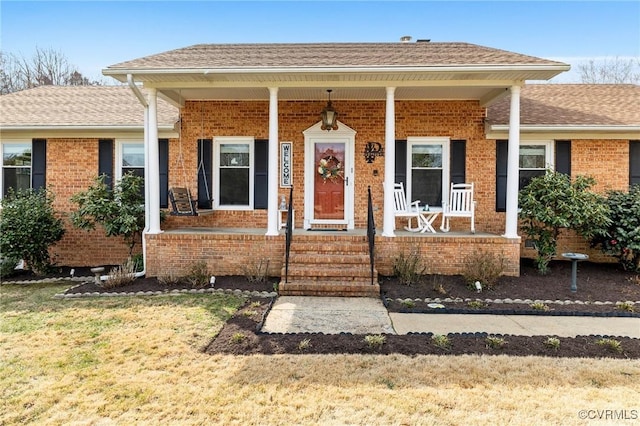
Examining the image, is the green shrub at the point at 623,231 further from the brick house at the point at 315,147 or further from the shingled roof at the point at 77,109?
the shingled roof at the point at 77,109

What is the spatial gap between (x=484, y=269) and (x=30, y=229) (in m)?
8.52

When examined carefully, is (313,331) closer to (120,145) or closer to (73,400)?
(73,400)

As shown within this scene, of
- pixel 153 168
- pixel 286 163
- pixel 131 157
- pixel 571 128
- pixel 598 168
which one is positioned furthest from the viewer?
pixel 131 157

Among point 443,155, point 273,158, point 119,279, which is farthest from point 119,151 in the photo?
point 443,155

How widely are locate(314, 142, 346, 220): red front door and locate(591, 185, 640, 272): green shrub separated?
5090mm

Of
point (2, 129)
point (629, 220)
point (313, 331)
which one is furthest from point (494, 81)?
point (2, 129)

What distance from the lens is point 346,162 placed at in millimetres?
8453

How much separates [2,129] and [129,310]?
594 centimetres

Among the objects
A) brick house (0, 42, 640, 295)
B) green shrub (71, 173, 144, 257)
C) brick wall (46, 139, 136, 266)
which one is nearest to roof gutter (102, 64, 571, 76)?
brick house (0, 42, 640, 295)

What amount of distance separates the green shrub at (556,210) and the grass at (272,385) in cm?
373

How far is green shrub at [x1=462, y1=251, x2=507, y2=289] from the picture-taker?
641cm

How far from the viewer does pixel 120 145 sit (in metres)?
8.56

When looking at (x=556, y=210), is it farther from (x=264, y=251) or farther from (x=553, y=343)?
(x=264, y=251)

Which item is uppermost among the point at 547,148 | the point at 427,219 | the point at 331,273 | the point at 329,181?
the point at 547,148
